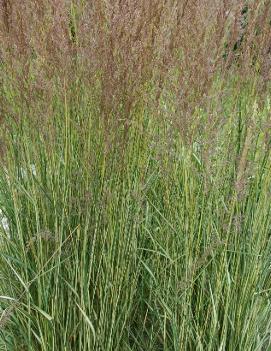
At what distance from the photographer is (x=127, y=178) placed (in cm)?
224

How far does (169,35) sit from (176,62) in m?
0.12

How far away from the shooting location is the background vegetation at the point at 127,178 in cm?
206

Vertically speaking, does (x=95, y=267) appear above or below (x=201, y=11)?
below

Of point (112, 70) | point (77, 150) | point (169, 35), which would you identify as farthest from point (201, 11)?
point (77, 150)

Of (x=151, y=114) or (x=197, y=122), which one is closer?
(x=197, y=122)

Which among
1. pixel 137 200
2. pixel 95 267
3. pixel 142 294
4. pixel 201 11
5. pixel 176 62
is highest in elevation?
pixel 201 11

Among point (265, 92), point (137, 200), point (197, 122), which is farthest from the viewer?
point (265, 92)

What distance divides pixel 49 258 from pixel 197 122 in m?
0.72

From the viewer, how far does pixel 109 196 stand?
2094mm

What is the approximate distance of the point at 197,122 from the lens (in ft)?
6.56

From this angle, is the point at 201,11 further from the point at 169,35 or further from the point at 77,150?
the point at 77,150

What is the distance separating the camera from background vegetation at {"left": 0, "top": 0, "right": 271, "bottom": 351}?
206 cm

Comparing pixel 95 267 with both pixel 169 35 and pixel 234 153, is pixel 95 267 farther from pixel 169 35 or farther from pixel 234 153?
pixel 169 35

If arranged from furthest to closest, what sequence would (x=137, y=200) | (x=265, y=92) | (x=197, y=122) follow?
(x=265, y=92) < (x=137, y=200) < (x=197, y=122)
